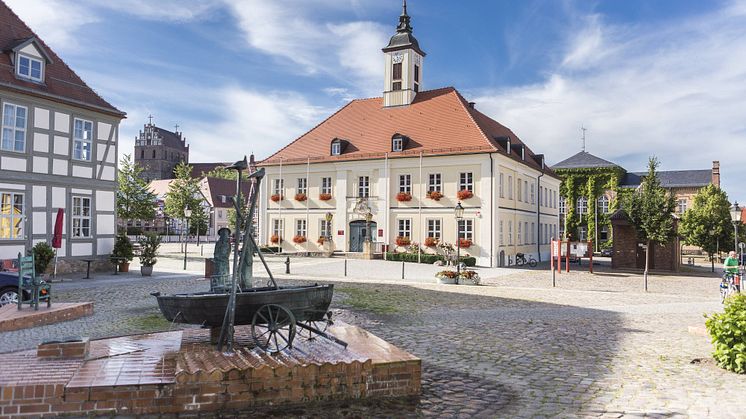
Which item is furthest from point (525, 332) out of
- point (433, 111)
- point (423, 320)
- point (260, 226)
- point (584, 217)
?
point (584, 217)

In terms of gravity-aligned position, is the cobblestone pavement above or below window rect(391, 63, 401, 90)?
below

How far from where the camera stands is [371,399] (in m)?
5.99

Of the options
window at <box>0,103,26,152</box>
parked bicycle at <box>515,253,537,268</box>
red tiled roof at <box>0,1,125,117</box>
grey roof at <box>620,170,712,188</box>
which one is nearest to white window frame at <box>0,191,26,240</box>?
window at <box>0,103,26,152</box>

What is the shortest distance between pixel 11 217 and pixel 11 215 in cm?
7

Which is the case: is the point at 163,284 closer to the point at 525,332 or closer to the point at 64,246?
the point at 64,246

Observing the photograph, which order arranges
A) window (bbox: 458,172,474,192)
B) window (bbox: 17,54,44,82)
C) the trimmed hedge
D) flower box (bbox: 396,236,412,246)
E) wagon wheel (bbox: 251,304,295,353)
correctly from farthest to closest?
flower box (bbox: 396,236,412,246) < window (bbox: 458,172,474,192) < the trimmed hedge < window (bbox: 17,54,44,82) < wagon wheel (bbox: 251,304,295,353)

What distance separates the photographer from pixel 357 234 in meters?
36.1

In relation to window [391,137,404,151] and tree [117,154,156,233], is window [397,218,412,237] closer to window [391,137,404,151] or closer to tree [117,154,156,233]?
window [391,137,404,151]

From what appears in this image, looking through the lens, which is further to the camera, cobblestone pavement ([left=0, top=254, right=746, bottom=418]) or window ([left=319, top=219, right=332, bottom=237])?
window ([left=319, top=219, right=332, bottom=237])

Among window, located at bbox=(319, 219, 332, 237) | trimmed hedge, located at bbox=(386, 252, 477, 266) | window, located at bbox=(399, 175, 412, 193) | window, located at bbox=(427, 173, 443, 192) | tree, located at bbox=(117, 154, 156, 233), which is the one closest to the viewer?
trimmed hedge, located at bbox=(386, 252, 477, 266)

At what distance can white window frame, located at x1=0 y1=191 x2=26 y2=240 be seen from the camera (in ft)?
63.6

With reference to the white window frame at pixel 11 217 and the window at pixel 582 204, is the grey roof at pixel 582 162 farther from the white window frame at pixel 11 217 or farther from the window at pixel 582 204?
the white window frame at pixel 11 217

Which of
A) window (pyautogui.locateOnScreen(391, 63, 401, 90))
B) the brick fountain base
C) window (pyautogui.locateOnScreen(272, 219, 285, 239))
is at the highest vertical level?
window (pyautogui.locateOnScreen(391, 63, 401, 90))

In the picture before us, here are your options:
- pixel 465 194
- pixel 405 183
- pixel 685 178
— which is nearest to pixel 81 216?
pixel 405 183
